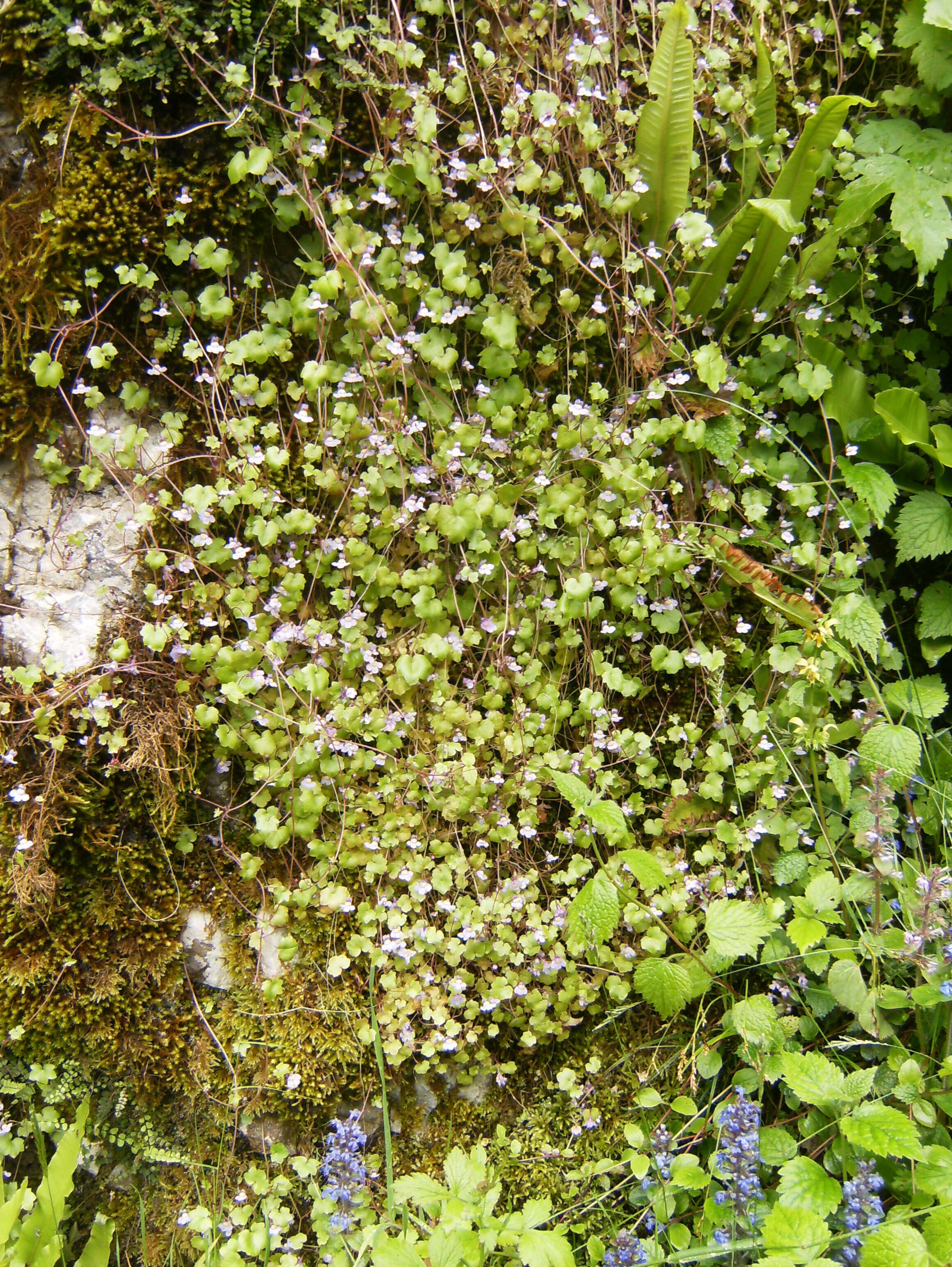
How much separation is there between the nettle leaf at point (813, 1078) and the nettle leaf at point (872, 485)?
150 cm

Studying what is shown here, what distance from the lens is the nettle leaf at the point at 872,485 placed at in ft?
8.05

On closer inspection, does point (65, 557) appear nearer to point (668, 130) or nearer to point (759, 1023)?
point (668, 130)

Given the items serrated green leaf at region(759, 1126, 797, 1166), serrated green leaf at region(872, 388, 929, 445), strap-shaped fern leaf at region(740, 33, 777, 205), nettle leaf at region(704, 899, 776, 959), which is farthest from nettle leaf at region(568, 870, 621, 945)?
strap-shaped fern leaf at region(740, 33, 777, 205)

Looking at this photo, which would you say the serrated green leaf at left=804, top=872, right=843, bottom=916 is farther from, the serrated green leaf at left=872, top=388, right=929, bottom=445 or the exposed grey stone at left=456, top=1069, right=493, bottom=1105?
the serrated green leaf at left=872, top=388, right=929, bottom=445

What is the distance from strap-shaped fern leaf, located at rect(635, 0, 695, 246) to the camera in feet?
7.43

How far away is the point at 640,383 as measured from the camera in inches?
98.7

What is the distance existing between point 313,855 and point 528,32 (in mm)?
2360

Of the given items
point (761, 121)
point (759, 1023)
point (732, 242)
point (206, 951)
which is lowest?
point (206, 951)

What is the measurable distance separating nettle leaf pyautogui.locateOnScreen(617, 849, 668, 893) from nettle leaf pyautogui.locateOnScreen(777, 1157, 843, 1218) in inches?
25.3

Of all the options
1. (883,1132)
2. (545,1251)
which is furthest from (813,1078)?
(545,1251)

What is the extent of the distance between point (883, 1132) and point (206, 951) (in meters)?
1.74

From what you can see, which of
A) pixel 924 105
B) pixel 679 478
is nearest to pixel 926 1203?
pixel 679 478

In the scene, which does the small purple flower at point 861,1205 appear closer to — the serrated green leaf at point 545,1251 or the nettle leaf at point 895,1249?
the nettle leaf at point 895,1249

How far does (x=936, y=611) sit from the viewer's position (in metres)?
2.59
